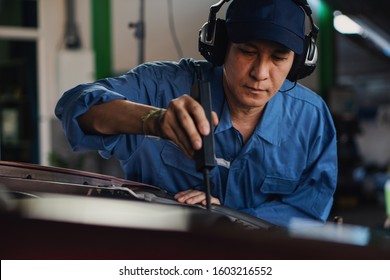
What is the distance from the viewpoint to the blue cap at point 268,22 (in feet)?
3.05

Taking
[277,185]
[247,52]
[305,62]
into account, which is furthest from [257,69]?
[277,185]

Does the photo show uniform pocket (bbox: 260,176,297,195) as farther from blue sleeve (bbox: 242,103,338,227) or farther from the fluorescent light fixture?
the fluorescent light fixture

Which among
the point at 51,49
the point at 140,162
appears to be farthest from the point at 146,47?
the point at 51,49

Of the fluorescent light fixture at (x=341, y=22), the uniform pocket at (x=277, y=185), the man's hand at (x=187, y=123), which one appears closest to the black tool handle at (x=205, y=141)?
the man's hand at (x=187, y=123)

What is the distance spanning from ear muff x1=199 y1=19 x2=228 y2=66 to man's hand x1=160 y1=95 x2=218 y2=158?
36cm

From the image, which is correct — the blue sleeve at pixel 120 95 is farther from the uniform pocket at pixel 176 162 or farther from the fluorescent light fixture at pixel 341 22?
the fluorescent light fixture at pixel 341 22

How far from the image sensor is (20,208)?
0.51 metres

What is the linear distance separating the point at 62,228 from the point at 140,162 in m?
0.59

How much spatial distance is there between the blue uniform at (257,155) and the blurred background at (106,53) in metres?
0.12

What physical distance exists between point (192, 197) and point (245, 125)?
8.2 inches

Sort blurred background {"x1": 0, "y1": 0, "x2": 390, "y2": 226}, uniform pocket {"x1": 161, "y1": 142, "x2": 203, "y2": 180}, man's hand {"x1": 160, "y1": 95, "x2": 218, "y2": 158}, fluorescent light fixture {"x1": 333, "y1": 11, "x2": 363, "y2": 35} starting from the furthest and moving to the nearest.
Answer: fluorescent light fixture {"x1": 333, "y1": 11, "x2": 363, "y2": 35}
blurred background {"x1": 0, "y1": 0, "x2": 390, "y2": 226}
uniform pocket {"x1": 161, "y1": 142, "x2": 203, "y2": 180}
man's hand {"x1": 160, "y1": 95, "x2": 218, "y2": 158}

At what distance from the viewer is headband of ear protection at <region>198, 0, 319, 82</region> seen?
1.05 m

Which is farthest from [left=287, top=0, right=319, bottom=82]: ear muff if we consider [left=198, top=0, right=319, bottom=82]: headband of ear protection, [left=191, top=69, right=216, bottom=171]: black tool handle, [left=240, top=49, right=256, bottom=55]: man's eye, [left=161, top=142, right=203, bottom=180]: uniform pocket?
[left=191, top=69, right=216, bottom=171]: black tool handle
